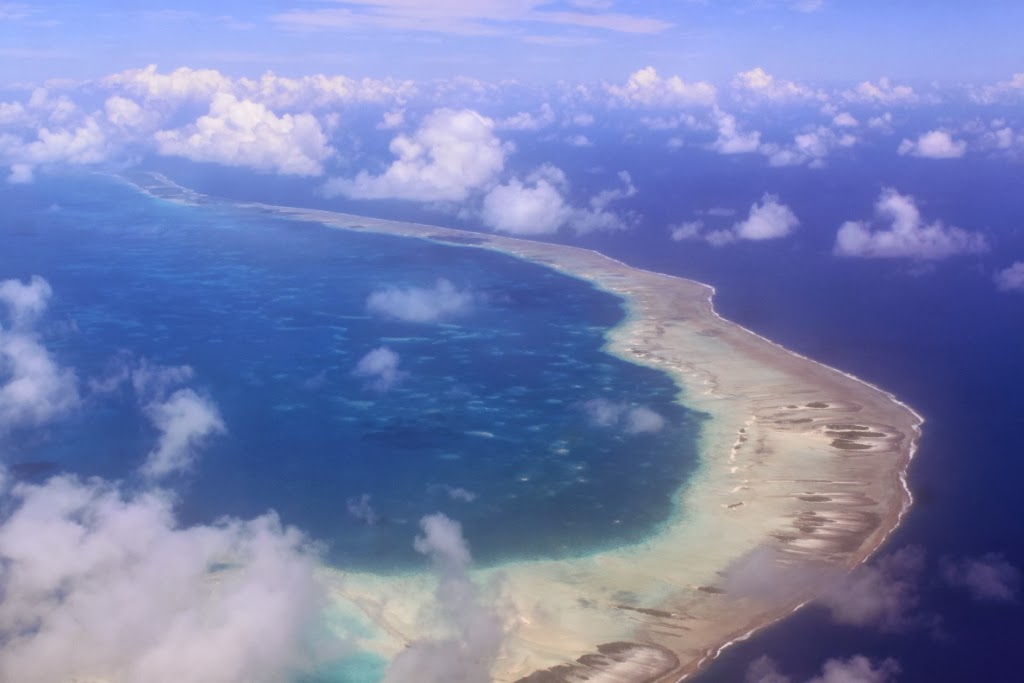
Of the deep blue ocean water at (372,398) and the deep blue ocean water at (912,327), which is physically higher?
the deep blue ocean water at (912,327)

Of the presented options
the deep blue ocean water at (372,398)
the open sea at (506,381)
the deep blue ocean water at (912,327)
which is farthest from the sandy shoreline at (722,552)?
the deep blue ocean water at (372,398)

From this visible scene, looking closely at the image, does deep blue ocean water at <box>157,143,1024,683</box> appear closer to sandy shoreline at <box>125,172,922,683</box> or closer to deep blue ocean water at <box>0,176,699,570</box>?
sandy shoreline at <box>125,172,922,683</box>

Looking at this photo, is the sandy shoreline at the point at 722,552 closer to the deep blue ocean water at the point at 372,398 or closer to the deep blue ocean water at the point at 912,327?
the deep blue ocean water at the point at 912,327

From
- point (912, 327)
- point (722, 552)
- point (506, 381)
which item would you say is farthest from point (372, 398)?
point (912, 327)

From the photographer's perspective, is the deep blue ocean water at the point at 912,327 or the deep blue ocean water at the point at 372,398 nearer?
the deep blue ocean water at the point at 912,327

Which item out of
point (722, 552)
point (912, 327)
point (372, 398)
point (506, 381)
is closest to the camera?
point (722, 552)

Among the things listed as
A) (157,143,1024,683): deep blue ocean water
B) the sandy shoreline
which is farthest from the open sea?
the sandy shoreline

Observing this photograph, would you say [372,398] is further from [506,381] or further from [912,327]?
[912,327]
